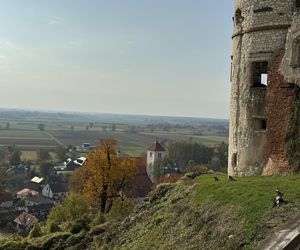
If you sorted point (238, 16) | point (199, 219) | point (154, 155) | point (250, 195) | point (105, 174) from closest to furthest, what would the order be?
1. point (250, 195)
2. point (199, 219)
3. point (238, 16)
4. point (105, 174)
5. point (154, 155)

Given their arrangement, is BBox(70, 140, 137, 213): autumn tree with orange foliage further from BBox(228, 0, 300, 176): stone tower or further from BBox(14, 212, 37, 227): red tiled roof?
BBox(14, 212, 37, 227): red tiled roof

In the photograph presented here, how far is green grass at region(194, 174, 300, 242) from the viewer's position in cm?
1279

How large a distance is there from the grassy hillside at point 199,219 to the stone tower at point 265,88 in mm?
2443

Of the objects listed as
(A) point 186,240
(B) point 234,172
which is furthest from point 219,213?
(B) point 234,172

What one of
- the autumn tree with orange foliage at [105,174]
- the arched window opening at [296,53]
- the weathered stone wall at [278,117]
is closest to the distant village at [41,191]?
the autumn tree with orange foliage at [105,174]

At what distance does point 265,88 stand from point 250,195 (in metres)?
6.79

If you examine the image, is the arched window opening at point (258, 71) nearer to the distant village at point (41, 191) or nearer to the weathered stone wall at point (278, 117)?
the weathered stone wall at point (278, 117)

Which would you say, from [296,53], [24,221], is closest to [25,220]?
[24,221]

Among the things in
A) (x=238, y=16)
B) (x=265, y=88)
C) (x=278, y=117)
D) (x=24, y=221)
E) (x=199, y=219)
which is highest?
(x=238, y=16)

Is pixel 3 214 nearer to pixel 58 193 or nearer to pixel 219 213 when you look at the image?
pixel 58 193

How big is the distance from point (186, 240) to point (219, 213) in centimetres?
131

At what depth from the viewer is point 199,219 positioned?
14516 mm

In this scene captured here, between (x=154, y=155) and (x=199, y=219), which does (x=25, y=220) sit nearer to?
(x=154, y=155)

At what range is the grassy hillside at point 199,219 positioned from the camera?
40.8 ft
